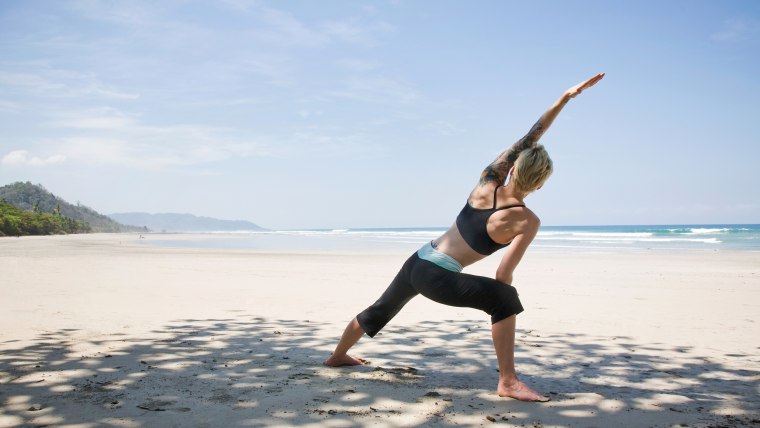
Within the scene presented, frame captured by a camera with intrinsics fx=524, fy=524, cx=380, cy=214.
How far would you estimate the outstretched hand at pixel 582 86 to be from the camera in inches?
165

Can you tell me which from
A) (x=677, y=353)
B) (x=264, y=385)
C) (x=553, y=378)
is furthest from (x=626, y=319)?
(x=264, y=385)

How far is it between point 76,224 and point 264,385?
72960mm

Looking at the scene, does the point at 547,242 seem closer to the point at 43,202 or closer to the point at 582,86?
the point at 582,86

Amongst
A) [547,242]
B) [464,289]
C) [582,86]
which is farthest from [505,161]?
[547,242]

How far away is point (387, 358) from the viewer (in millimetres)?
5027

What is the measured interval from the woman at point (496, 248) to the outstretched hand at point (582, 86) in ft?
2.15

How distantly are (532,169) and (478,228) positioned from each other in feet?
1.68

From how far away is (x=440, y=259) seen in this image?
3.61 m

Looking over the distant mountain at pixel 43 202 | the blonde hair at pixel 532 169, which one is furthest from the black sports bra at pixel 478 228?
the distant mountain at pixel 43 202

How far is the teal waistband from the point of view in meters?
3.57

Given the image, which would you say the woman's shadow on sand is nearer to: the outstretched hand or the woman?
the woman

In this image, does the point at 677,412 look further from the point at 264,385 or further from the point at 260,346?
the point at 260,346

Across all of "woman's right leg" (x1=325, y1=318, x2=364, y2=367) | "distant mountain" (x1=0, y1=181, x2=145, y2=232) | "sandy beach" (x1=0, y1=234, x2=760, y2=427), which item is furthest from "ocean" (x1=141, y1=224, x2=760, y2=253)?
"distant mountain" (x1=0, y1=181, x2=145, y2=232)

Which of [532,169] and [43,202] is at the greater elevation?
[43,202]
